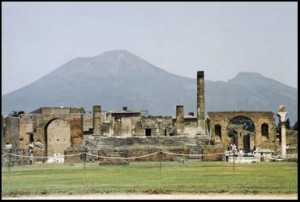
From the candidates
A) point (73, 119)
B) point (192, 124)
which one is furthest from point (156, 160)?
point (192, 124)

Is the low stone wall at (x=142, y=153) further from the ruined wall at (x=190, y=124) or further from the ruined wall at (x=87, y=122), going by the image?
the ruined wall at (x=87, y=122)

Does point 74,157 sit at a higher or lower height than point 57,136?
lower

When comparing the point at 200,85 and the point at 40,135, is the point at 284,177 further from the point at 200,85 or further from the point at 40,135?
the point at 40,135

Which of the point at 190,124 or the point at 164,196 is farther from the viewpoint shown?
the point at 190,124

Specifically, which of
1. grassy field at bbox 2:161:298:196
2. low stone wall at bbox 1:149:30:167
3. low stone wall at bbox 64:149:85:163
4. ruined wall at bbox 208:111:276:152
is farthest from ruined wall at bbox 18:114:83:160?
grassy field at bbox 2:161:298:196

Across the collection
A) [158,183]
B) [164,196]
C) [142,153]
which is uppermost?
[142,153]

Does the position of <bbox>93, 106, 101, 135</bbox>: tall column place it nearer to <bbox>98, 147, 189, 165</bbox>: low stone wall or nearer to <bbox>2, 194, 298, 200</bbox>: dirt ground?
<bbox>98, 147, 189, 165</bbox>: low stone wall

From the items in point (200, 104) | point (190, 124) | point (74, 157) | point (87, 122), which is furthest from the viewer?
point (190, 124)

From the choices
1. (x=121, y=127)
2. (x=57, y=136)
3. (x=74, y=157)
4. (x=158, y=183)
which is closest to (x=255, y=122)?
(x=121, y=127)

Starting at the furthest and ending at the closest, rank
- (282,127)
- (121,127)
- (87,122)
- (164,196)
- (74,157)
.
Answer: (87,122), (121,127), (282,127), (74,157), (164,196)

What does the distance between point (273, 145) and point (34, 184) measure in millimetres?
42268

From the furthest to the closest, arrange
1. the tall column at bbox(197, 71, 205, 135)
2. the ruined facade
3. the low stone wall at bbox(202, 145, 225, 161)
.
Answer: the ruined facade < the tall column at bbox(197, 71, 205, 135) < the low stone wall at bbox(202, 145, 225, 161)

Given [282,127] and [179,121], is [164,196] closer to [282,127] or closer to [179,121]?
[282,127]

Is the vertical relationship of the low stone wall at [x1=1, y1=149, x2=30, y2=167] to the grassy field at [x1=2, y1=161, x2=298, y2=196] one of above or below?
above
